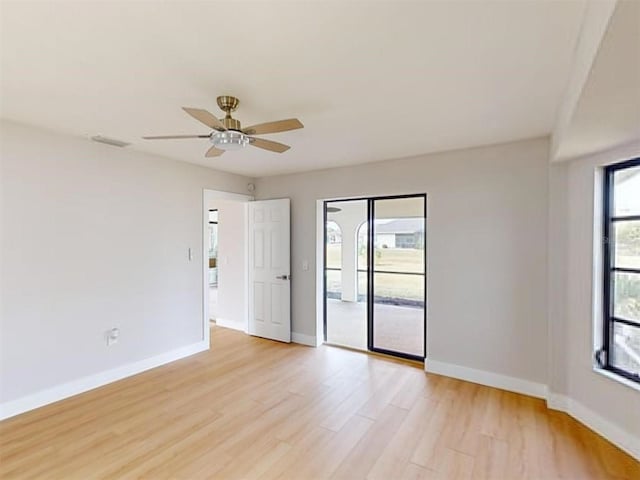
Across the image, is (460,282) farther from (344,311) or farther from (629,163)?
(344,311)

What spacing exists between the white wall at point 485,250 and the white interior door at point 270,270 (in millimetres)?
1571

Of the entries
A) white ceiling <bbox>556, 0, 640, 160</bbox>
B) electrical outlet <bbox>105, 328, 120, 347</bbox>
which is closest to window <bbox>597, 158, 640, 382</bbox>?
white ceiling <bbox>556, 0, 640, 160</bbox>

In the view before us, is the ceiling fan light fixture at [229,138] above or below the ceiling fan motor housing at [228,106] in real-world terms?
below

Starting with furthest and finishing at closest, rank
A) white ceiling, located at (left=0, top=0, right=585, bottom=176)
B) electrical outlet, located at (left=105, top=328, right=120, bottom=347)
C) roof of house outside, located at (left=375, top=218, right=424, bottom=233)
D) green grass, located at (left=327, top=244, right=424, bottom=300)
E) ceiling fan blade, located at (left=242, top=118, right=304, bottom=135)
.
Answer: green grass, located at (left=327, top=244, right=424, bottom=300)
roof of house outside, located at (left=375, top=218, right=424, bottom=233)
electrical outlet, located at (left=105, top=328, right=120, bottom=347)
ceiling fan blade, located at (left=242, top=118, right=304, bottom=135)
white ceiling, located at (left=0, top=0, right=585, bottom=176)

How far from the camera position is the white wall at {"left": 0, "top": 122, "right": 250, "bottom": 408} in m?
2.81

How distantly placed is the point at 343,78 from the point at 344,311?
16.6 ft

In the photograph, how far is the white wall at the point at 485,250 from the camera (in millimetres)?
3154

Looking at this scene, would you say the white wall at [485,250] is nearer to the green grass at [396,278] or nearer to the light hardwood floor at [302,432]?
the light hardwood floor at [302,432]

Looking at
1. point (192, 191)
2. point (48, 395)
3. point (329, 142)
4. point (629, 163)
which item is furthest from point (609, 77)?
point (48, 395)

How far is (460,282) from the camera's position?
3549 mm

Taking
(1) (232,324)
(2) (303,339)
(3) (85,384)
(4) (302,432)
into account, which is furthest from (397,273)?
(3) (85,384)

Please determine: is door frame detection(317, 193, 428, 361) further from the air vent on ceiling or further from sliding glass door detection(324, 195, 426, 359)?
the air vent on ceiling

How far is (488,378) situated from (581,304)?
1.19 metres

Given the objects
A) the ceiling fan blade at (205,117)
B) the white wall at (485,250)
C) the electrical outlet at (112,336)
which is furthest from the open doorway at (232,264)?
the ceiling fan blade at (205,117)
